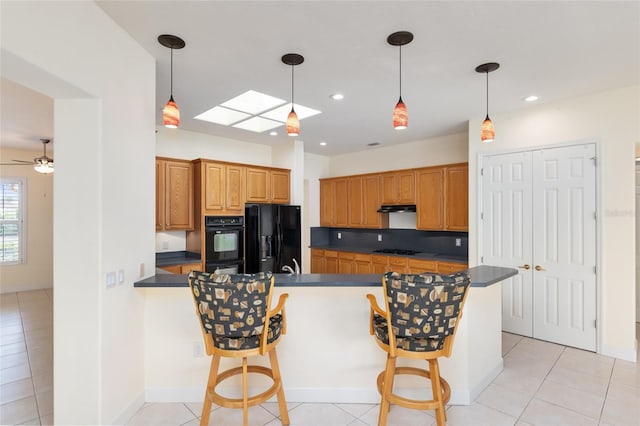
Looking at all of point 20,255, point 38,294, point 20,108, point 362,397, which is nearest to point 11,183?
point 20,255

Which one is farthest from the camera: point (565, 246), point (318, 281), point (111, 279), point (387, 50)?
point (565, 246)

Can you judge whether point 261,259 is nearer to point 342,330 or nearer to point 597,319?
point 342,330

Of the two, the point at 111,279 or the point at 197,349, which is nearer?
the point at 111,279

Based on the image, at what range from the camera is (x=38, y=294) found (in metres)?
5.94

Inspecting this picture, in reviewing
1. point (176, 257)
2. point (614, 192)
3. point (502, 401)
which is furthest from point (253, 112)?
point (614, 192)

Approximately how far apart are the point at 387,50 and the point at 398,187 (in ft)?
10.2

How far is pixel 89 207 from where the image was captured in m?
1.97

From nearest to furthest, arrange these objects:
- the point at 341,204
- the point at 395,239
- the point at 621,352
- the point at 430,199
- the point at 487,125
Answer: the point at 487,125
the point at 621,352
the point at 430,199
the point at 395,239
the point at 341,204

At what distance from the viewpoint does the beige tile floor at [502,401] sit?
7.39 feet

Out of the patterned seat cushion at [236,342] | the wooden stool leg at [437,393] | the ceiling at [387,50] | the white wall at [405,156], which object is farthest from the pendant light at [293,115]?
the white wall at [405,156]

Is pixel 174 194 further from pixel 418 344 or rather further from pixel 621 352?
pixel 621 352

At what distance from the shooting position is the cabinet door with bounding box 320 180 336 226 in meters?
6.36

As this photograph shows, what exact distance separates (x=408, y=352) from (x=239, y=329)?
3.36 feet

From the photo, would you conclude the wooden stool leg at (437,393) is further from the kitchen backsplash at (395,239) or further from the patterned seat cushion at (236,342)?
the kitchen backsplash at (395,239)
